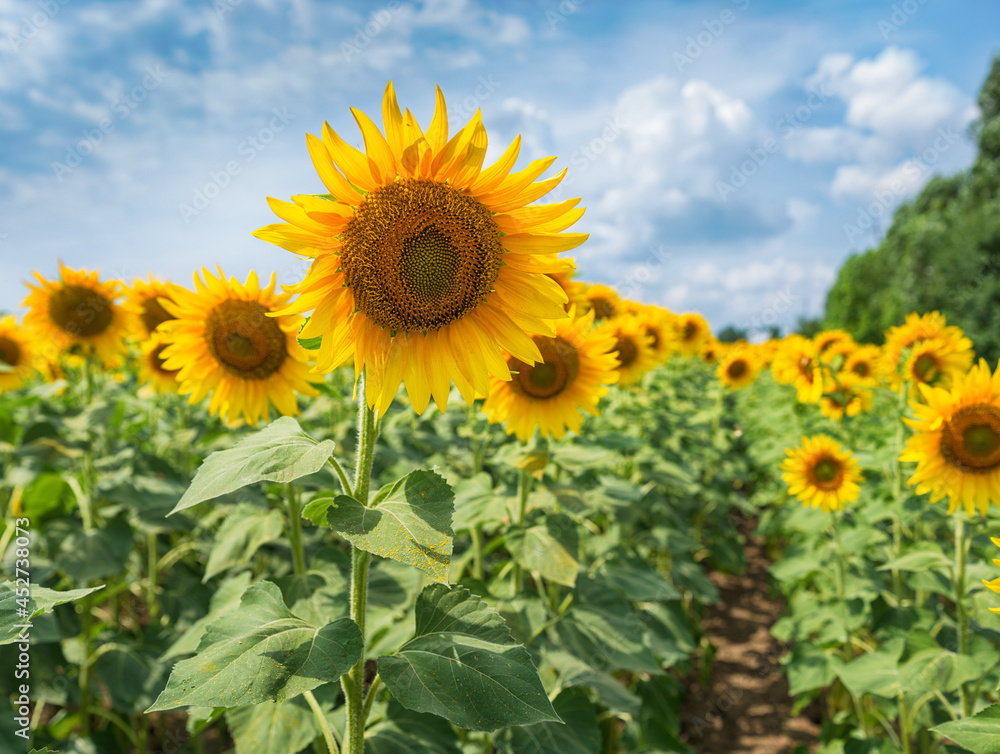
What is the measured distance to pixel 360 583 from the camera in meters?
1.60

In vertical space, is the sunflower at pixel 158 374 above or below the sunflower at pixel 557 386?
above

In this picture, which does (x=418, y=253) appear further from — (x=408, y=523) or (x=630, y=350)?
(x=630, y=350)

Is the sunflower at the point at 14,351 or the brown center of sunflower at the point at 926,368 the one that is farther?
the sunflower at the point at 14,351

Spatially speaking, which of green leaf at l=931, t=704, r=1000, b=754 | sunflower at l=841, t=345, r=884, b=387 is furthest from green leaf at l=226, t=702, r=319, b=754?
sunflower at l=841, t=345, r=884, b=387

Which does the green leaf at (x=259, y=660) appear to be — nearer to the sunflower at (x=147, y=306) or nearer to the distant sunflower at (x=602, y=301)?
the sunflower at (x=147, y=306)

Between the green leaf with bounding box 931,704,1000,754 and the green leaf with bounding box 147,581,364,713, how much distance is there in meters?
1.58

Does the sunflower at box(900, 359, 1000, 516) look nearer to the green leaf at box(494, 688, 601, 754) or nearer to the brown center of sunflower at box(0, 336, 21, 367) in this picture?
the green leaf at box(494, 688, 601, 754)

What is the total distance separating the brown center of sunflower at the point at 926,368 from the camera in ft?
14.8

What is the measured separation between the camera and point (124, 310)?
4.27m

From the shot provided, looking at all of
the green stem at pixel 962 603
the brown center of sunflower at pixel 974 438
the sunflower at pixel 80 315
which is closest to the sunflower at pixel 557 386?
the brown center of sunflower at pixel 974 438

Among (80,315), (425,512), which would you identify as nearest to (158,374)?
(80,315)

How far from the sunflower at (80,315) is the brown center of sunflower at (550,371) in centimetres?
311

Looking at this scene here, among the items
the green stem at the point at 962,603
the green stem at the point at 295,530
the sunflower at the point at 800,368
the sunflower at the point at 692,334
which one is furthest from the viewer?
the sunflower at the point at 692,334

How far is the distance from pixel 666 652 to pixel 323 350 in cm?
240
